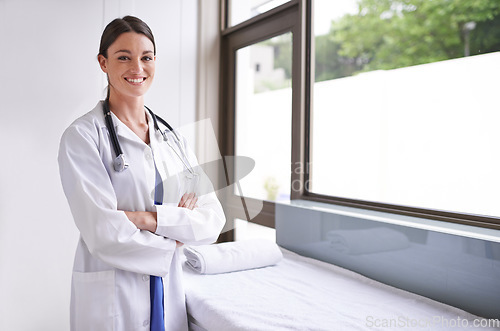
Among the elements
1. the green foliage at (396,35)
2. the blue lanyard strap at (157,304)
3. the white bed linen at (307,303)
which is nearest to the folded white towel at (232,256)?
the white bed linen at (307,303)

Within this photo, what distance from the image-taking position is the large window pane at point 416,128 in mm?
1615

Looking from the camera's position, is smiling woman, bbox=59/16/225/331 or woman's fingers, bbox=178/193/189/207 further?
woman's fingers, bbox=178/193/189/207

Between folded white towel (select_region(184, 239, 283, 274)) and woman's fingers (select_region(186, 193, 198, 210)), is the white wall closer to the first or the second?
folded white towel (select_region(184, 239, 283, 274))

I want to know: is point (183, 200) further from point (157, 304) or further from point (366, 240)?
point (366, 240)

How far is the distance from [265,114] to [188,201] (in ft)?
4.20

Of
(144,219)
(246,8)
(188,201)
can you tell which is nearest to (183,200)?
(188,201)

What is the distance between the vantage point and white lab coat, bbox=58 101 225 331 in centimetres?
123

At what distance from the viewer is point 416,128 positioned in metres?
1.98

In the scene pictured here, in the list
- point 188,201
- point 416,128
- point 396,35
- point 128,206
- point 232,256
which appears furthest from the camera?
point 396,35

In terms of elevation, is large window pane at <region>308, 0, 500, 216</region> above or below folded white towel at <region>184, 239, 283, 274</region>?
above

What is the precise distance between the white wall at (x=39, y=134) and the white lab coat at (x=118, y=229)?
94 cm

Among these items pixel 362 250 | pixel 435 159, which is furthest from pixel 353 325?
pixel 435 159

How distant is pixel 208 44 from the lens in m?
2.77

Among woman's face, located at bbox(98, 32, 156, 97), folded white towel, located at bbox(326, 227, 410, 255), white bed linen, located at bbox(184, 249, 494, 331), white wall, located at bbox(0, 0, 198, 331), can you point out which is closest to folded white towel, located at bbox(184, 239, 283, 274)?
white bed linen, located at bbox(184, 249, 494, 331)
